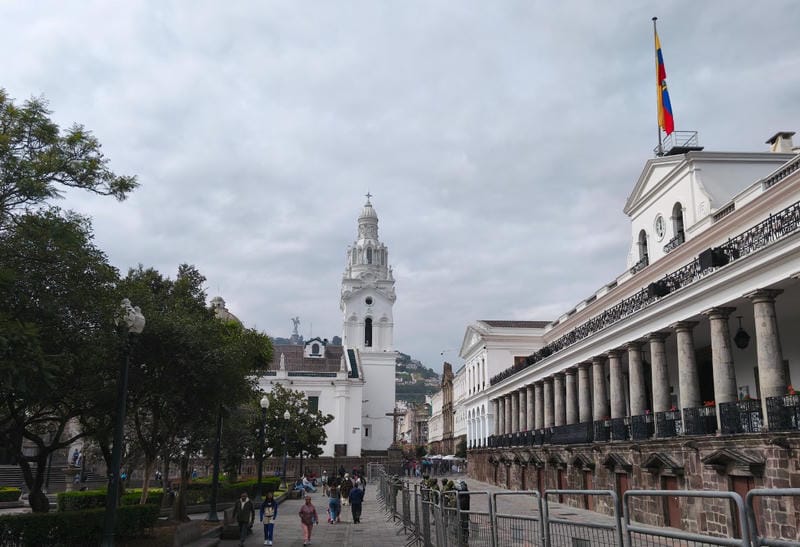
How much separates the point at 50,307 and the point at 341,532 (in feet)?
45.3

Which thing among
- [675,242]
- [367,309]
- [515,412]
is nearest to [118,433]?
[675,242]

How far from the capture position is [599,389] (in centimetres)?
2950

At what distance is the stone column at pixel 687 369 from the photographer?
21281 mm

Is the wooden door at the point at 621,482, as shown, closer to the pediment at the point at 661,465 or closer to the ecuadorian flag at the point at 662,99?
the pediment at the point at 661,465

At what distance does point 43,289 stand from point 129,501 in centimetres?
1288

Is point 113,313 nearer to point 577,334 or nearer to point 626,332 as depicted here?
point 626,332

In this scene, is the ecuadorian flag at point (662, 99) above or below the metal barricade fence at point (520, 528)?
above

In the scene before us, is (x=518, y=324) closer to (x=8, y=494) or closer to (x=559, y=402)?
(x=559, y=402)

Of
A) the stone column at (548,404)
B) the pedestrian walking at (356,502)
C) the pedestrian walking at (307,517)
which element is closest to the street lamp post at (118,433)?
the pedestrian walking at (307,517)

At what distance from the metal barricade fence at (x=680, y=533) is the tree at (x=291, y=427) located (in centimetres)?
4326

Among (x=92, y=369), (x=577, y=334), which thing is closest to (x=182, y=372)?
(x=92, y=369)

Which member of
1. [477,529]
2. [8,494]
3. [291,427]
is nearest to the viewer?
[477,529]

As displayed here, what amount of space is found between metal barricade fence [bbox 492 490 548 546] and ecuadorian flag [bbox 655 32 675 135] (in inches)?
951

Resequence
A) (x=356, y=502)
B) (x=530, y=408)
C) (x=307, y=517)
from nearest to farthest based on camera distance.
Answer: (x=307, y=517)
(x=356, y=502)
(x=530, y=408)
